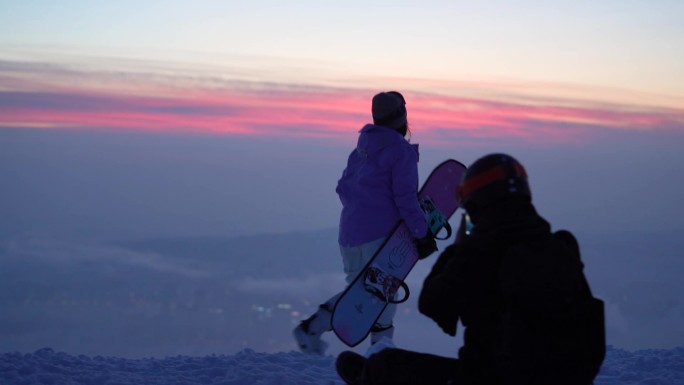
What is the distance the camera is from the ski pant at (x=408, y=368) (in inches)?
144

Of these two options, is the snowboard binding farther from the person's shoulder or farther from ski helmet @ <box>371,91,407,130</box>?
the person's shoulder

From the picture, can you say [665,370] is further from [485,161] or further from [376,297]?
[485,161]

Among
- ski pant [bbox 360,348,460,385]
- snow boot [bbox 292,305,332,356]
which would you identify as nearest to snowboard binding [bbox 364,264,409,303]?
snow boot [bbox 292,305,332,356]

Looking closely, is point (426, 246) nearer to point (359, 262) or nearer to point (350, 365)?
point (359, 262)

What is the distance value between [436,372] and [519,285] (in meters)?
0.79

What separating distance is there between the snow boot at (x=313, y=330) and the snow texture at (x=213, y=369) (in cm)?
25

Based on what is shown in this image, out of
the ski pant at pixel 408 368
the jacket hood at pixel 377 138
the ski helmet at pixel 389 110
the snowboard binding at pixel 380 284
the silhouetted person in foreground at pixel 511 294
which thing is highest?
the ski helmet at pixel 389 110

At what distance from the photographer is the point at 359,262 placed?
6.62 metres

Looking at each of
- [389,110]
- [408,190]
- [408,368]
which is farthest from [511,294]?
[389,110]

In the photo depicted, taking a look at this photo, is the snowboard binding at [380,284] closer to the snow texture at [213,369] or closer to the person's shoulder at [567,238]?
the snow texture at [213,369]

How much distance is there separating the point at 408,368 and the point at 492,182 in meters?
1.02

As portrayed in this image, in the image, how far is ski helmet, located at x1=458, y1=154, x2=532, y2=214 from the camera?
3.33 meters

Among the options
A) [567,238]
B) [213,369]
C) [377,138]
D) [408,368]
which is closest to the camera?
[567,238]

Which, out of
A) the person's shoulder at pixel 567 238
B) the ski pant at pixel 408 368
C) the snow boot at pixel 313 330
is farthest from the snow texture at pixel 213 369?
the person's shoulder at pixel 567 238
